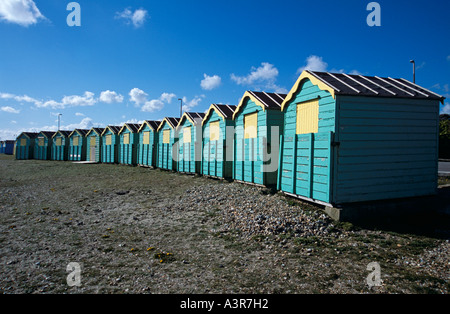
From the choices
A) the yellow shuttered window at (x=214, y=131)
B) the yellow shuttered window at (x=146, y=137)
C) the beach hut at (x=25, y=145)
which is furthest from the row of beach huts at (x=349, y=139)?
the beach hut at (x=25, y=145)

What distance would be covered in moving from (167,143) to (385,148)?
16.3m

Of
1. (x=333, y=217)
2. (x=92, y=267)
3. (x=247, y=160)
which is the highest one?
(x=247, y=160)

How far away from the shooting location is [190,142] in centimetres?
1827

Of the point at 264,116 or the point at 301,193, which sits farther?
the point at 264,116

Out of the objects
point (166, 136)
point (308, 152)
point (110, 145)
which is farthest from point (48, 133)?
point (308, 152)

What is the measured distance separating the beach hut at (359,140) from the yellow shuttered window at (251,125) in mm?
3094

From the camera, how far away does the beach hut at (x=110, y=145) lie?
29.8 meters

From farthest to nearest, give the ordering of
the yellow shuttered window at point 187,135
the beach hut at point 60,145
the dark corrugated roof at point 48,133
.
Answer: the dark corrugated roof at point 48,133 → the beach hut at point 60,145 → the yellow shuttered window at point 187,135

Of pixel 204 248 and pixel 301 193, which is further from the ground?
pixel 301 193

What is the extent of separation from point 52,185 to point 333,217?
14083 millimetres

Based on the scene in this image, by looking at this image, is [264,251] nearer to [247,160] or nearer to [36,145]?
[247,160]

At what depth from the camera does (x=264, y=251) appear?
18.7 ft

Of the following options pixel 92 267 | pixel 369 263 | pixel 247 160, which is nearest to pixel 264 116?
pixel 247 160

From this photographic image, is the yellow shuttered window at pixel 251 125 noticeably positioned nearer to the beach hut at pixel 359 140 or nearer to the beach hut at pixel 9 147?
the beach hut at pixel 359 140
